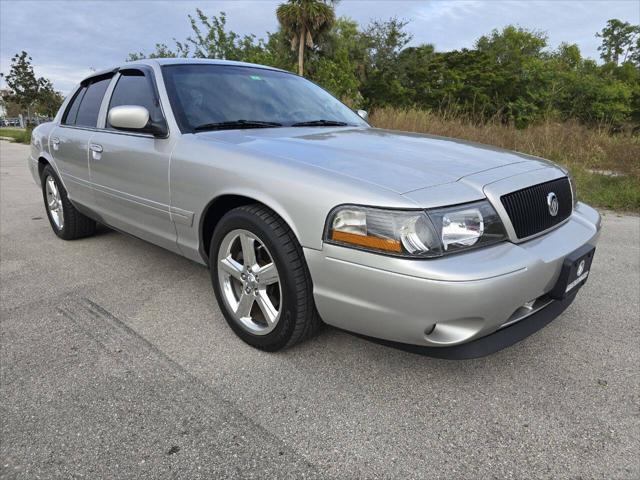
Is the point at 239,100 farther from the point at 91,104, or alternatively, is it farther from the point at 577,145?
the point at 577,145

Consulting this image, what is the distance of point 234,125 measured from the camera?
8.91 feet

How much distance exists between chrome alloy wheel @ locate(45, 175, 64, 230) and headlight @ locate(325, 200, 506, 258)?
3516mm

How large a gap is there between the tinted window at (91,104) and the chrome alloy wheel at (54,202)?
2.77 feet

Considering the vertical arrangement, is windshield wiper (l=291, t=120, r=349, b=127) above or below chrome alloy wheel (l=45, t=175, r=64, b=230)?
above

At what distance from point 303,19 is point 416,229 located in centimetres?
3276

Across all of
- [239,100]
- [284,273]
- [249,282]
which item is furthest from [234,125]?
[284,273]

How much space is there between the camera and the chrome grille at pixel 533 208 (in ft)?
6.45

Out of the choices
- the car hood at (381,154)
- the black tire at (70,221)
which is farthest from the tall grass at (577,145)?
the black tire at (70,221)

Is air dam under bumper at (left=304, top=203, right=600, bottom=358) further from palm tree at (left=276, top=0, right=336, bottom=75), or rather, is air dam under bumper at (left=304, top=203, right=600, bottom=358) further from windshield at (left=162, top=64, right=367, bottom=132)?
palm tree at (left=276, top=0, right=336, bottom=75)

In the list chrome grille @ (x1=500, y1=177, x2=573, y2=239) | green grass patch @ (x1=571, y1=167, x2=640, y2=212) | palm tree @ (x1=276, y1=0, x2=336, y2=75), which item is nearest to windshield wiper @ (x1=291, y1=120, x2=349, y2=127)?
chrome grille @ (x1=500, y1=177, x2=573, y2=239)

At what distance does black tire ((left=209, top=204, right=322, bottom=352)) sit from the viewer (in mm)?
2029

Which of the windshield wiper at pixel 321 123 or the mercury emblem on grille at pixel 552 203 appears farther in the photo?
the windshield wiper at pixel 321 123

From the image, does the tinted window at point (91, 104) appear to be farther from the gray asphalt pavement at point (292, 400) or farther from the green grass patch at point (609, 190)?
the green grass patch at point (609, 190)

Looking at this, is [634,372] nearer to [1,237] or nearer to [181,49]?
[1,237]
